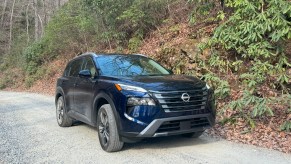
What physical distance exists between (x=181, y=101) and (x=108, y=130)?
1.44m

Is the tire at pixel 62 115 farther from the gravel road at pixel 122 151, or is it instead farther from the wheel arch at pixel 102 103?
the wheel arch at pixel 102 103

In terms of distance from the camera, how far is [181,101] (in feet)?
18.7

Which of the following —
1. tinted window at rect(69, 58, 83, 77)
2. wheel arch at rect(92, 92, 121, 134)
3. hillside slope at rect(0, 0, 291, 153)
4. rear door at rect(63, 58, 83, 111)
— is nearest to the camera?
wheel arch at rect(92, 92, 121, 134)

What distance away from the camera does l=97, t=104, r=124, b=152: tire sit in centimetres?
588

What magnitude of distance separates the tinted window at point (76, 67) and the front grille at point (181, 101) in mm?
3090

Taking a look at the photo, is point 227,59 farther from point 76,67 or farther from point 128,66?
point 76,67

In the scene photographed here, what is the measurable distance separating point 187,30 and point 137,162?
901 centimetres

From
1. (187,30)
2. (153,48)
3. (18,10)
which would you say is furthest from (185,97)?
(18,10)

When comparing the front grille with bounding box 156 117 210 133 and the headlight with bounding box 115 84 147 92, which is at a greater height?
the headlight with bounding box 115 84 147 92

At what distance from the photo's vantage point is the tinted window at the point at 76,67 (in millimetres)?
8062

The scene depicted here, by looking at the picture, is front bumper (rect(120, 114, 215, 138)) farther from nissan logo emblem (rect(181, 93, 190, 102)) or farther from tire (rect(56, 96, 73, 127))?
tire (rect(56, 96, 73, 127))

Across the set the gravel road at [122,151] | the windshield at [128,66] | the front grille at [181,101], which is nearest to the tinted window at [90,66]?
the windshield at [128,66]

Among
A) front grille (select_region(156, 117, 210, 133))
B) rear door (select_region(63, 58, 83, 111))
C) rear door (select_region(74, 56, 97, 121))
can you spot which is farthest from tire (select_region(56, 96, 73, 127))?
front grille (select_region(156, 117, 210, 133))

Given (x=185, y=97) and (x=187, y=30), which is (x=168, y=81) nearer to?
(x=185, y=97)
